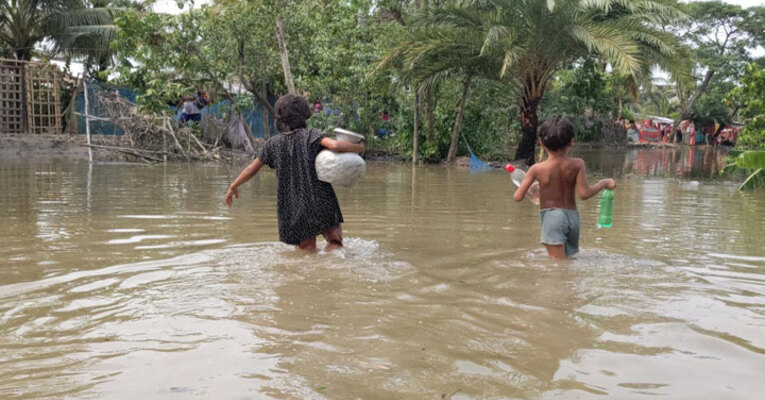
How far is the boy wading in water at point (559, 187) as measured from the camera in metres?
4.62

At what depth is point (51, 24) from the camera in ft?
72.7

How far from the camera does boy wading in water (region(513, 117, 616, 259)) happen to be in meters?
4.62

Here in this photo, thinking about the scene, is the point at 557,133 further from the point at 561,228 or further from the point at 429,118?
the point at 429,118

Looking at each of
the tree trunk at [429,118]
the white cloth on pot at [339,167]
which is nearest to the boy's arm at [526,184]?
the white cloth on pot at [339,167]

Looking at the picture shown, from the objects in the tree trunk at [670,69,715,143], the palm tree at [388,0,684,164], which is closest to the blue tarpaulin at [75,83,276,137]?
the palm tree at [388,0,684,164]

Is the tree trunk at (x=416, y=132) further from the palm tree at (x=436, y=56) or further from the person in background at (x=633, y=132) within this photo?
the person in background at (x=633, y=132)

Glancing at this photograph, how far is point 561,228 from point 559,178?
363 mm

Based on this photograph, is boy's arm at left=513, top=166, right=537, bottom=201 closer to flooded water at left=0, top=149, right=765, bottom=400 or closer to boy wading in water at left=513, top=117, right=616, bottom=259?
boy wading in water at left=513, top=117, right=616, bottom=259

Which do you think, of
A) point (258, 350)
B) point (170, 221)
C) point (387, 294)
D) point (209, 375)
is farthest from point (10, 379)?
point (170, 221)

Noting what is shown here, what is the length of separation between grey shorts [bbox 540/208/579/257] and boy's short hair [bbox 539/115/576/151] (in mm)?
463

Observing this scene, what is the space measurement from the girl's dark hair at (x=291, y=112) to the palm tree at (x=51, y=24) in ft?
65.9

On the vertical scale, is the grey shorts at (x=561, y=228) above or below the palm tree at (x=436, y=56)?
below

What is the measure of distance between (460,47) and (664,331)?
13849 mm

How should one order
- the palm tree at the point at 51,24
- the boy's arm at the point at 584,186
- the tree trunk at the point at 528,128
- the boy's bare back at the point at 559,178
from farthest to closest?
1. the palm tree at the point at 51,24
2. the tree trunk at the point at 528,128
3. the boy's bare back at the point at 559,178
4. the boy's arm at the point at 584,186
